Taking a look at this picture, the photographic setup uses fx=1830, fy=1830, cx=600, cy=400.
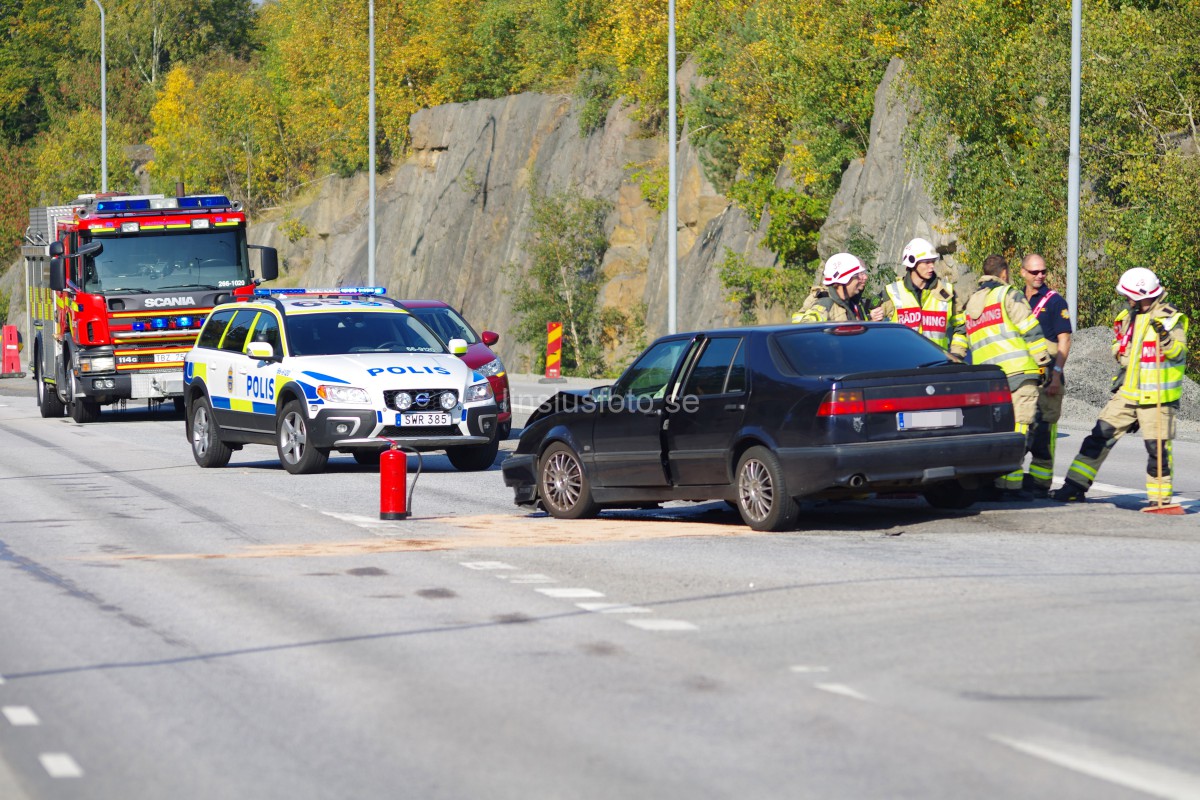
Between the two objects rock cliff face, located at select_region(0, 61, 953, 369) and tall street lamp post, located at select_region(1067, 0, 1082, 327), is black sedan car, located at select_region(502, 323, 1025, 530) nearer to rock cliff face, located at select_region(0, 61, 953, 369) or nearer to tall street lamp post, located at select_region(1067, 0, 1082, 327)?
tall street lamp post, located at select_region(1067, 0, 1082, 327)

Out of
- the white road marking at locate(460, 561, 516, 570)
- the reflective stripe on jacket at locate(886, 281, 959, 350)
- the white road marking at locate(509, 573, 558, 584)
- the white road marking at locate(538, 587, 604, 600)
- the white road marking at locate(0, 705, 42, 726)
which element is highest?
the reflective stripe on jacket at locate(886, 281, 959, 350)

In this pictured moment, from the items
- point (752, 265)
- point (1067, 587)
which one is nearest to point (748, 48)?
point (752, 265)

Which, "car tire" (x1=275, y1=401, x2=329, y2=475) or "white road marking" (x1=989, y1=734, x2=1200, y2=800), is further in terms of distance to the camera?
"car tire" (x1=275, y1=401, x2=329, y2=475)

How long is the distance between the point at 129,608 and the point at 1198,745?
5.60m

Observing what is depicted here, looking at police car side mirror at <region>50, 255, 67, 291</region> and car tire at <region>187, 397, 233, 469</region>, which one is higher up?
police car side mirror at <region>50, 255, 67, 291</region>

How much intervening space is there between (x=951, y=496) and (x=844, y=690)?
632cm

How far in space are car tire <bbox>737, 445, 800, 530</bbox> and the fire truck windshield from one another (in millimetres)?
15508

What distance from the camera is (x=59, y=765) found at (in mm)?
6195

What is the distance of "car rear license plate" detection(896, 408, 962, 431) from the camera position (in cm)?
1195

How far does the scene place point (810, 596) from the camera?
9516 mm

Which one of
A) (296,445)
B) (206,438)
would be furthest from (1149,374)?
(206,438)

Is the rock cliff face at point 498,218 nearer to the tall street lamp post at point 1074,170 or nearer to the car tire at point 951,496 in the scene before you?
the tall street lamp post at point 1074,170

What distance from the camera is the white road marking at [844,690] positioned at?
7.06m

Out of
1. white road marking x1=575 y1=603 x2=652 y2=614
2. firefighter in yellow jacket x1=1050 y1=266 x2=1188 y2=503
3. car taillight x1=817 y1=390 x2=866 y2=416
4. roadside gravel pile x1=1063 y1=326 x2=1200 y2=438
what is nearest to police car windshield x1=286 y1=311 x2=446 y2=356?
car taillight x1=817 y1=390 x2=866 y2=416
